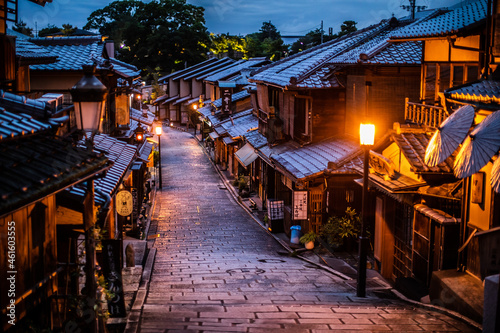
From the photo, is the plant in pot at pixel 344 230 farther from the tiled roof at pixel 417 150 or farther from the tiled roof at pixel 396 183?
the tiled roof at pixel 417 150

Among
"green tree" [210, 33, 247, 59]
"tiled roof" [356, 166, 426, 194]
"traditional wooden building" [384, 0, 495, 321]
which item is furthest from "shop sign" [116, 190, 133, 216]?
"green tree" [210, 33, 247, 59]

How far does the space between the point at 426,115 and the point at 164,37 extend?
81234 millimetres

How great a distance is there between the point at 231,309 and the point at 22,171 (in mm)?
6694

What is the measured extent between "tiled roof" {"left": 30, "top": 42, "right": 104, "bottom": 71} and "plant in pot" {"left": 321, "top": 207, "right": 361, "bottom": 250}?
11.3 meters

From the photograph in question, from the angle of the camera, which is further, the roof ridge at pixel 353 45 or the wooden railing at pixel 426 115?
the roof ridge at pixel 353 45

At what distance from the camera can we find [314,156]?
22875 millimetres

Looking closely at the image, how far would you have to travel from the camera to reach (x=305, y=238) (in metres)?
21.8

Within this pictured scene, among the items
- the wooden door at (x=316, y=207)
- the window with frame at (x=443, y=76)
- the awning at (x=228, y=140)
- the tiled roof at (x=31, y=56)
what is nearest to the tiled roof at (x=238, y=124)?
the awning at (x=228, y=140)

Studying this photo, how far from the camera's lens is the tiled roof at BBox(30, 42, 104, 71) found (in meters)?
18.8

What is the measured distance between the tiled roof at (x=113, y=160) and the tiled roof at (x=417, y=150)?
8036 millimetres

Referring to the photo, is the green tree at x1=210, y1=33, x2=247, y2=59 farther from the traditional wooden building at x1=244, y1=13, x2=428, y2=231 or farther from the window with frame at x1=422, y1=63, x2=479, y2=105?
the window with frame at x1=422, y1=63, x2=479, y2=105

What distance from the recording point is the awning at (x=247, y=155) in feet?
105

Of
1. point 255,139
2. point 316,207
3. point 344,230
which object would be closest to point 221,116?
point 255,139

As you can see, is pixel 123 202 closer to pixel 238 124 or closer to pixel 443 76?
Answer: pixel 443 76
